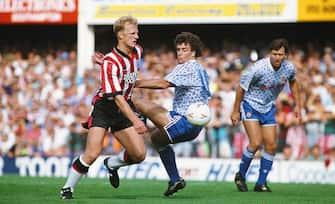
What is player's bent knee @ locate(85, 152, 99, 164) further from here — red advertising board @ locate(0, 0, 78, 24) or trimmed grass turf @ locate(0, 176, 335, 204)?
red advertising board @ locate(0, 0, 78, 24)

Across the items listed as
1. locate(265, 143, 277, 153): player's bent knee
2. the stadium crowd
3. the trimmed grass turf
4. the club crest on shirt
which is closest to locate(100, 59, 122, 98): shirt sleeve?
the club crest on shirt

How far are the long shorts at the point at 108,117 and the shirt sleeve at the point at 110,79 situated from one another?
321 millimetres

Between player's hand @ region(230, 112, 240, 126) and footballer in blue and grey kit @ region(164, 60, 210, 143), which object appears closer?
footballer in blue and grey kit @ region(164, 60, 210, 143)

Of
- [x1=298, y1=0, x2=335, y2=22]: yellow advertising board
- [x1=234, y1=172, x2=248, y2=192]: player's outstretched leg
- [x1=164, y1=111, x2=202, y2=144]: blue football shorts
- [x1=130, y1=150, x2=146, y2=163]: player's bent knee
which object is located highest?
[x1=298, y1=0, x2=335, y2=22]: yellow advertising board

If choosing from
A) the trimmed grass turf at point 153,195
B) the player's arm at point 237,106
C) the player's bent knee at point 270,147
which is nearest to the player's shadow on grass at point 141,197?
the trimmed grass turf at point 153,195

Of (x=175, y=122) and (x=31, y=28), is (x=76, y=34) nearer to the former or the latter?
(x=31, y=28)

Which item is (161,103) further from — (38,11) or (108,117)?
(108,117)

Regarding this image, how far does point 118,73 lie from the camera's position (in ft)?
33.1

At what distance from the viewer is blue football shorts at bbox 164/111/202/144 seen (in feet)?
35.7

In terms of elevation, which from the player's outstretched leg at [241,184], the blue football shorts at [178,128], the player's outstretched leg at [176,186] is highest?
the blue football shorts at [178,128]

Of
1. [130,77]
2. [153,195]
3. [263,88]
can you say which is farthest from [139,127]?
[263,88]

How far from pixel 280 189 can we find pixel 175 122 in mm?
2959

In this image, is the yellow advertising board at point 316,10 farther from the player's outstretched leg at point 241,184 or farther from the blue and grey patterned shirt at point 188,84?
the blue and grey patterned shirt at point 188,84

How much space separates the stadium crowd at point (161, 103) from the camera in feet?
57.5
